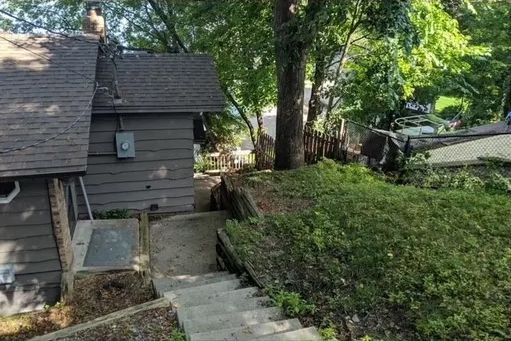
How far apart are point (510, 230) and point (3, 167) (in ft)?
23.0

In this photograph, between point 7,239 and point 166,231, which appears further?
point 166,231

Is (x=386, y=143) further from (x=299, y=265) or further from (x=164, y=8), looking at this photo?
(x=164, y=8)

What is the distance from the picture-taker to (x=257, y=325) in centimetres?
427

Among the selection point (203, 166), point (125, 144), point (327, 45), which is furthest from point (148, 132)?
point (203, 166)

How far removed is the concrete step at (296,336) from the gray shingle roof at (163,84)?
6.13m

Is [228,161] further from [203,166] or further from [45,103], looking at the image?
[45,103]

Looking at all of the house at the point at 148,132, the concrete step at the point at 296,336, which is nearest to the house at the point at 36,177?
the house at the point at 148,132

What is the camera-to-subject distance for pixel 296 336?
403 cm

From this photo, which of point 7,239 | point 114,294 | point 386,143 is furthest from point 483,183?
point 7,239

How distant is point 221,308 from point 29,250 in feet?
11.4

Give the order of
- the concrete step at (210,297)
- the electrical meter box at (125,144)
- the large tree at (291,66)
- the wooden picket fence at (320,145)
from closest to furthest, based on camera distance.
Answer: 1. the concrete step at (210,297)
2. the large tree at (291,66)
3. the electrical meter box at (125,144)
4. the wooden picket fence at (320,145)

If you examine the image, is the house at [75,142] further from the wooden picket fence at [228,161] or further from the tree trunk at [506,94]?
the tree trunk at [506,94]

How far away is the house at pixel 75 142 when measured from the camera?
6164mm

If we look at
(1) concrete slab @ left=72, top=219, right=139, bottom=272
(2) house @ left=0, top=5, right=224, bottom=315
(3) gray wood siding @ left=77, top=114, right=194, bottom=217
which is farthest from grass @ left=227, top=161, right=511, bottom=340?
(2) house @ left=0, top=5, right=224, bottom=315
